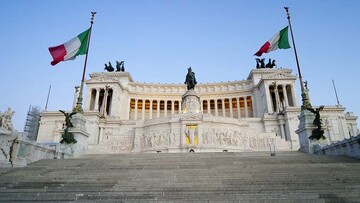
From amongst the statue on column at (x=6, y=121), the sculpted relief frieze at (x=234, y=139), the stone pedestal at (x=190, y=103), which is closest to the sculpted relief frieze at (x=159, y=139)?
the sculpted relief frieze at (x=234, y=139)

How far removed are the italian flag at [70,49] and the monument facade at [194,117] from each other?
712 centimetres

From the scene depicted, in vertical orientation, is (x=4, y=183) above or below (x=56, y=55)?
below

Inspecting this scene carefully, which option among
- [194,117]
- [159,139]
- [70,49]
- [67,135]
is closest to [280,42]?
[194,117]

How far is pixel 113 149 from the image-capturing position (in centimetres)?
2980

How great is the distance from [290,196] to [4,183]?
9574mm

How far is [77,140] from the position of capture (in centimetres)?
1867

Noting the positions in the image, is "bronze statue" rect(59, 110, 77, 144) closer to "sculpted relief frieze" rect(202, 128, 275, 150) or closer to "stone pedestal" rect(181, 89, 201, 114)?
"sculpted relief frieze" rect(202, 128, 275, 150)

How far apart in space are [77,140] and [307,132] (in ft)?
57.8

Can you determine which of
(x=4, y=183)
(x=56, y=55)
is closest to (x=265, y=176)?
(x=4, y=183)

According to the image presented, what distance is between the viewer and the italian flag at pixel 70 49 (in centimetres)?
1903

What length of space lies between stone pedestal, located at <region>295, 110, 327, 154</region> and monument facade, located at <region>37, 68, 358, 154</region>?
1.48 metres

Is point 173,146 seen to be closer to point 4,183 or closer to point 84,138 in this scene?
point 84,138

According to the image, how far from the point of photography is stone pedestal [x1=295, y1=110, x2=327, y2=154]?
1708cm

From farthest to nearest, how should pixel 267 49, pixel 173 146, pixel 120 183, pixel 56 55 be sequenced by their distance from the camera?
pixel 173 146 → pixel 267 49 → pixel 56 55 → pixel 120 183
